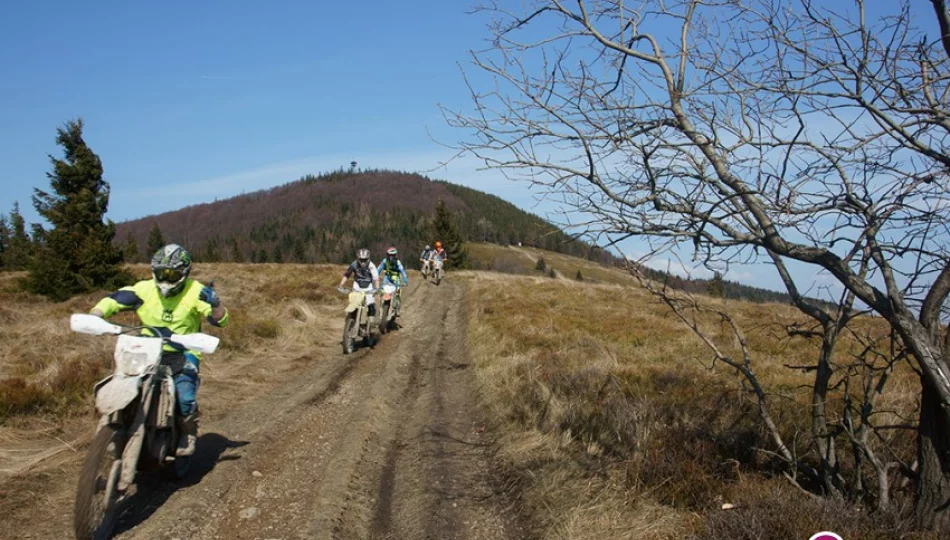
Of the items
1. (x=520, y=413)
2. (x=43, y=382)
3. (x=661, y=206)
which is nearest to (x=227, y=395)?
(x=43, y=382)

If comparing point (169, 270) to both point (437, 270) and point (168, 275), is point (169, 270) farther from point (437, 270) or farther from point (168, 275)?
point (437, 270)

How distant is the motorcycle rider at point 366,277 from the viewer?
566 inches

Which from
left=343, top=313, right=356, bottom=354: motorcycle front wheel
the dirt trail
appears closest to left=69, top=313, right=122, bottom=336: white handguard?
the dirt trail

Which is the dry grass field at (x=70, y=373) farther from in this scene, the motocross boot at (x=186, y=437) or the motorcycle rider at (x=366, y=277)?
the motorcycle rider at (x=366, y=277)

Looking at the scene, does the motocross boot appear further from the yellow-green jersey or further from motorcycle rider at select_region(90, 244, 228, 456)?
the yellow-green jersey

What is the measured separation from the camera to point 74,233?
27.2 meters

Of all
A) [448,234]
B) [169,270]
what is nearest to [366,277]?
[169,270]

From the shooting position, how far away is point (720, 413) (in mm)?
6789

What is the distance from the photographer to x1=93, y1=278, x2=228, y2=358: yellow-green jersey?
5.51 metres

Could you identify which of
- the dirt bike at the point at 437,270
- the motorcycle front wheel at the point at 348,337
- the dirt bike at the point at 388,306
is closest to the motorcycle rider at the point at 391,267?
the dirt bike at the point at 388,306

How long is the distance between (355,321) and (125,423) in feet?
29.5

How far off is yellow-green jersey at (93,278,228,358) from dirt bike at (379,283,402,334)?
33.1 feet

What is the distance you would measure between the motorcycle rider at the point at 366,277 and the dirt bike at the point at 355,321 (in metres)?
0.13

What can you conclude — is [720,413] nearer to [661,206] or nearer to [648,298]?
[661,206]
